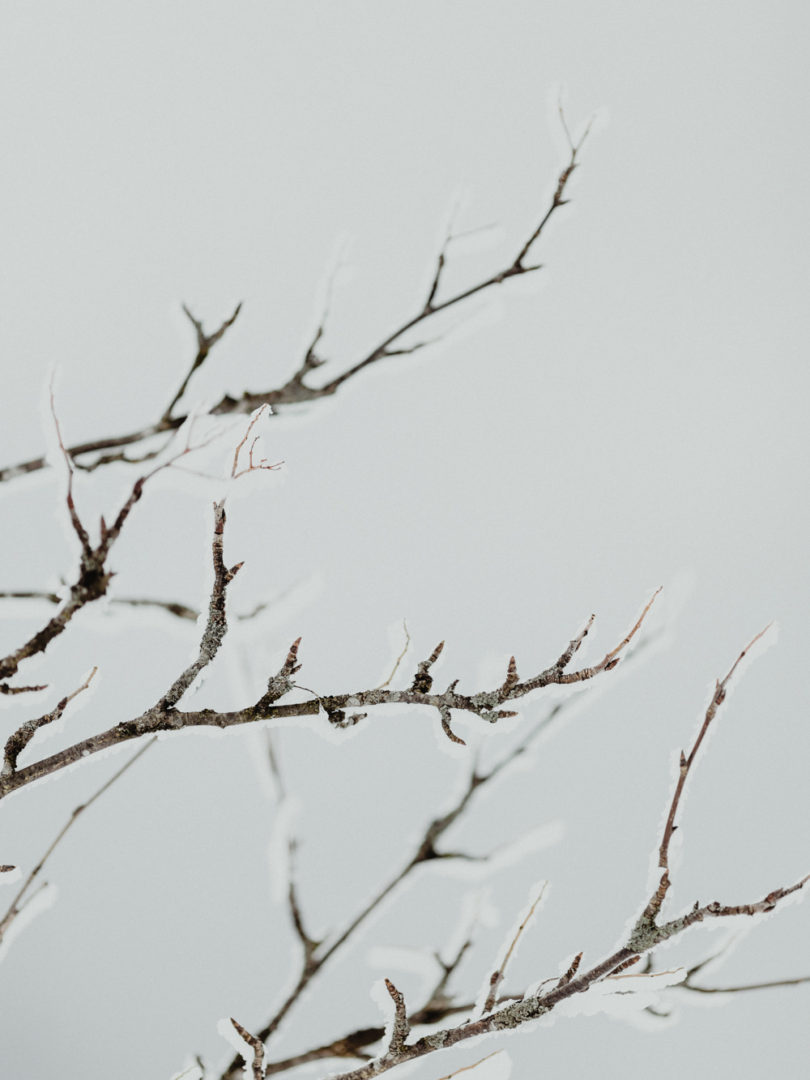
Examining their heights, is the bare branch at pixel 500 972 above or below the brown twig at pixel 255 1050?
below

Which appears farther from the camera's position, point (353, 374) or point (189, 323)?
point (353, 374)

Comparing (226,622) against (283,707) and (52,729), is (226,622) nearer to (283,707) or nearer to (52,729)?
(283,707)

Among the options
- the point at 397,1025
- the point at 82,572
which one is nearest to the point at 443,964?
the point at 397,1025

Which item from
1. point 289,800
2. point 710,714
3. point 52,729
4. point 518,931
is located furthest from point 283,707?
point 289,800

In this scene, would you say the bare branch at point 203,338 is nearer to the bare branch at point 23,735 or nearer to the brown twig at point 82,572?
the brown twig at point 82,572

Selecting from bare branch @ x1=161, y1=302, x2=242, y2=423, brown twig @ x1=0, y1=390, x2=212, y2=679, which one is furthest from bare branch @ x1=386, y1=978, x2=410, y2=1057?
bare branch @ x1=161, y1=302, x2=242, y2=423

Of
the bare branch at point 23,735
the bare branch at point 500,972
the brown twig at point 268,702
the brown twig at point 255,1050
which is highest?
the bare branch at point 23,735

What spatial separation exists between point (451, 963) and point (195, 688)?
169 centimetres

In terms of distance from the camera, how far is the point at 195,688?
1.64m

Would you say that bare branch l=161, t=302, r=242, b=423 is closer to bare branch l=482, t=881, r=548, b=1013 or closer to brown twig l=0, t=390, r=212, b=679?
brown twig l=0, t=390, r=212, b=679

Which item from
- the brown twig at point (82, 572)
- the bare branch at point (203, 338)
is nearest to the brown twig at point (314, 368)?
the bare branch at point (203, 338)

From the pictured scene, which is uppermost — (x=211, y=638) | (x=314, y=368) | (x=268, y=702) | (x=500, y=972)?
(x=314, y=368)

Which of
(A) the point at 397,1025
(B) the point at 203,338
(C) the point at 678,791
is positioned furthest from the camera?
(B) the point at 203,338

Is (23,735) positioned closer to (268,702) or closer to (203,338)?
(268,702)
